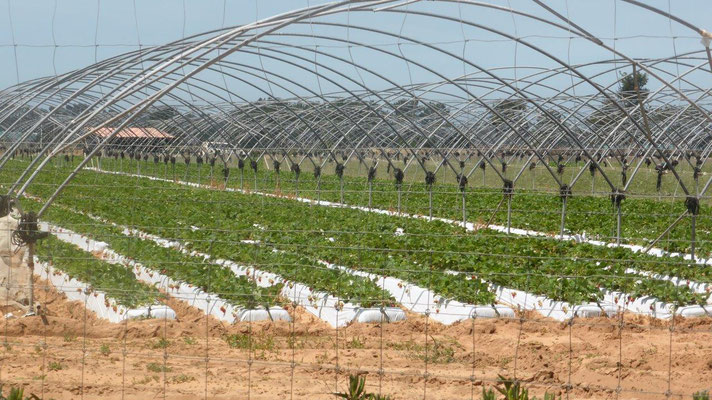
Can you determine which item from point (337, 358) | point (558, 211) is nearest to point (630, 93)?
point (558, 211)

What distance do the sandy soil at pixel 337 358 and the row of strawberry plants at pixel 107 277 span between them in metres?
0.35

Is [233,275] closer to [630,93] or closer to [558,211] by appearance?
[558,211]

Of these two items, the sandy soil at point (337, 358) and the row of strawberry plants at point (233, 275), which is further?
the row of strawberry plants at point (233, 275)

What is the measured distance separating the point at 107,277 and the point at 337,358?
4034 millimetres

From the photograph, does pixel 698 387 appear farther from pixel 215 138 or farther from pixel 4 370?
pixel 215 138

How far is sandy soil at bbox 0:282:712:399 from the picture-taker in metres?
5.82

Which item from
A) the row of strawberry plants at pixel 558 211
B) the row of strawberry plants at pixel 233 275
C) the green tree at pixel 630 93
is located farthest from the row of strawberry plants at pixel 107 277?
the green tree at pixel 630 93

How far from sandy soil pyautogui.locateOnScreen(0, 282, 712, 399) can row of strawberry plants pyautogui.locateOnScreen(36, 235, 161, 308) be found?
345 mm

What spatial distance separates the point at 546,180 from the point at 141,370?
27.2 meters

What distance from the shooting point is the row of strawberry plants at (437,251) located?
8.52 meters

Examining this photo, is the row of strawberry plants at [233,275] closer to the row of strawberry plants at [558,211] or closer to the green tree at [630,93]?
the row of strawberry plants at [558,211]

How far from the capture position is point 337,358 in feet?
20.4

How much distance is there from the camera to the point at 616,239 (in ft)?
41.9

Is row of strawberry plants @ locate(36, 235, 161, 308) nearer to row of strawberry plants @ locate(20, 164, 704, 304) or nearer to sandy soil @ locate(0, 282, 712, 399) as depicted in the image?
sandy soil @ locate(0, 282, 712, 399)
